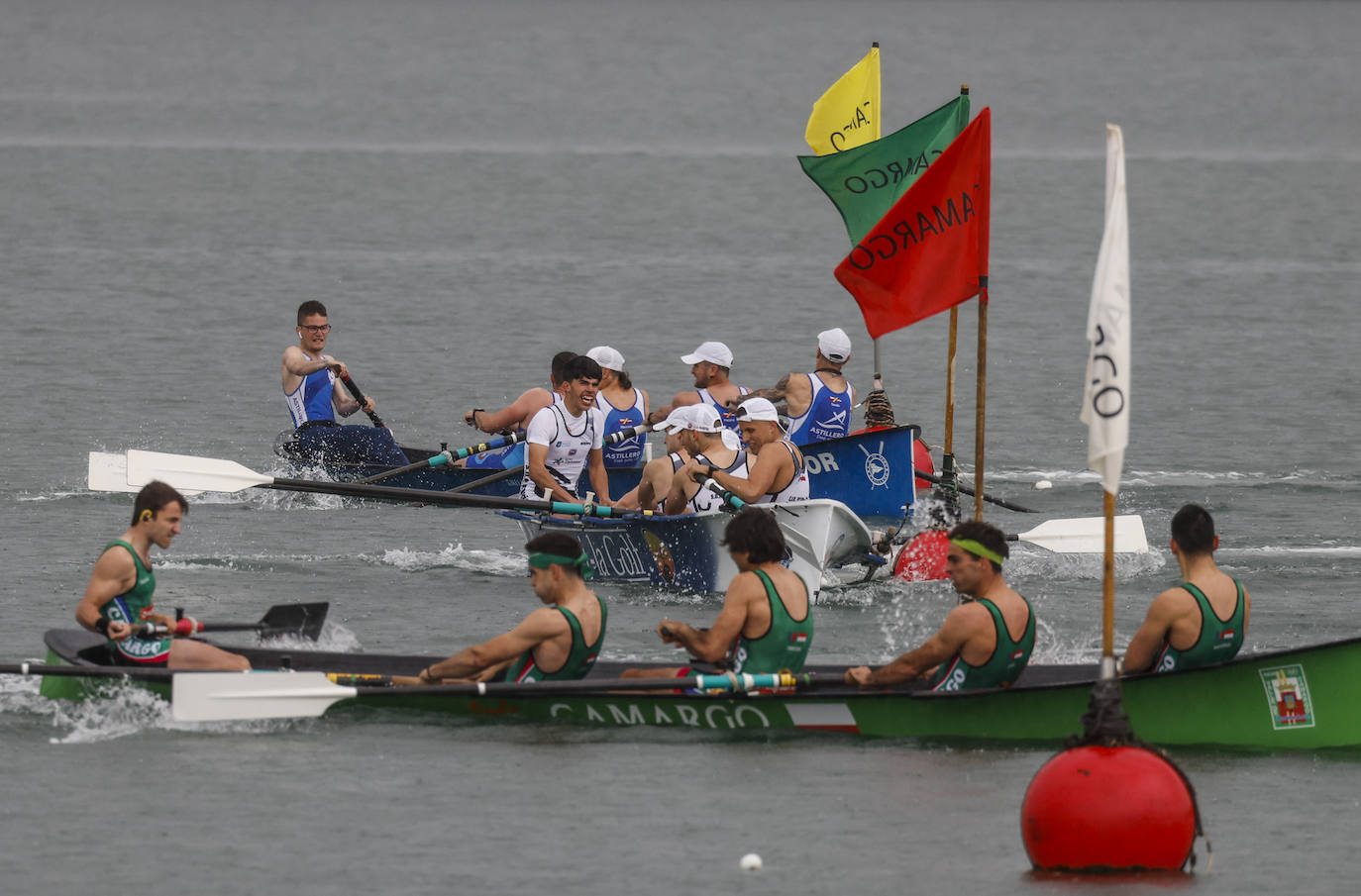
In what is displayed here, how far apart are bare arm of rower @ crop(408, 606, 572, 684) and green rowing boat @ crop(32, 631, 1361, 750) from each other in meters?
0.20

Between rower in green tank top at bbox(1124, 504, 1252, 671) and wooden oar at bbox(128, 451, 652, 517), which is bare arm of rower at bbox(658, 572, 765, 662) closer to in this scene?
rower in green tank top at bbox(1124, 504, 1252, 671)

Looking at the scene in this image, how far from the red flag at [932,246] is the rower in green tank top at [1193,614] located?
12.5 ft

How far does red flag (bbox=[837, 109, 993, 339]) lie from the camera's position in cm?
1752

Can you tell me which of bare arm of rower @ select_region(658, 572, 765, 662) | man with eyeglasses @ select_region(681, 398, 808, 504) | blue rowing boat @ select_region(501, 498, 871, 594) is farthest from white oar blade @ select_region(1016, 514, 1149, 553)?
bare arm of rower @ select_region(658, 572, 765, 662)

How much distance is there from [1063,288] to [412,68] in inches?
2065

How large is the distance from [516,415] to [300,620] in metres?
6.10

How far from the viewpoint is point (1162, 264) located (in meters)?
44.7

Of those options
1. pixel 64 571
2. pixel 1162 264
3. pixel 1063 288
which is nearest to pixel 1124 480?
pixel 64 571

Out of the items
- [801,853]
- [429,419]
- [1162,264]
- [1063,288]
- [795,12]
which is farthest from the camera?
[795,12]

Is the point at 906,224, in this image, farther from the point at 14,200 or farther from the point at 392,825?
the point at 14,200

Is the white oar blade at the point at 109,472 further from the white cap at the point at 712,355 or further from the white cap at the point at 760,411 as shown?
the white cap at the point at 760,411

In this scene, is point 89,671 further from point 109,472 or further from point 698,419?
point 698,419

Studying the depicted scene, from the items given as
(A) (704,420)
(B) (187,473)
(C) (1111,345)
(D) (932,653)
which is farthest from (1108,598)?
(B) (187,473)

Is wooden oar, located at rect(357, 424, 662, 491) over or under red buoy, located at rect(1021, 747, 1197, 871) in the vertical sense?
over
